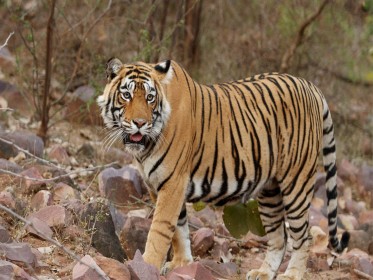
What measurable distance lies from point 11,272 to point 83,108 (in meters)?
5.21

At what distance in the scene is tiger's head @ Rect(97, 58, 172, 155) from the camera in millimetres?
5508

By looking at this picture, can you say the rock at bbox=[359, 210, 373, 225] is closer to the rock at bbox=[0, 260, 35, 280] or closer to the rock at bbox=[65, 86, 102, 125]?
the rock at bbox=[65, 86, 102, 125]

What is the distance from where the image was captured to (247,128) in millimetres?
6168

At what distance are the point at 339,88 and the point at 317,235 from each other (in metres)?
4.63

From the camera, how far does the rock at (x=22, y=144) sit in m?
7.63

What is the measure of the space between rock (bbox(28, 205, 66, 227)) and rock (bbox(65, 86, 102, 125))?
143 inches

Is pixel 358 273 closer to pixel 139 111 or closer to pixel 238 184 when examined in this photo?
pixel 238 184

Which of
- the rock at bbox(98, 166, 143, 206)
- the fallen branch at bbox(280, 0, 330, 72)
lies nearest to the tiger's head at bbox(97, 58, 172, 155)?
the rock at bbox(98, 166, 143, 206)

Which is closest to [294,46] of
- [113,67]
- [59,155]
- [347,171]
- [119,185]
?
[347,171]

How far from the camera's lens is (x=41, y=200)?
21.1 ft

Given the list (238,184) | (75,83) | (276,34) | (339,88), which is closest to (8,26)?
(75,83)

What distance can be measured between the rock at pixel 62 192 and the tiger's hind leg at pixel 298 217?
5.37ft

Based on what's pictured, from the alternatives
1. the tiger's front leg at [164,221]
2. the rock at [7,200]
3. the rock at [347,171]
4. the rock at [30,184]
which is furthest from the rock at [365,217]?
the rock at [7,200]

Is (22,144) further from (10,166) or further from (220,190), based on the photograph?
(220,190)
